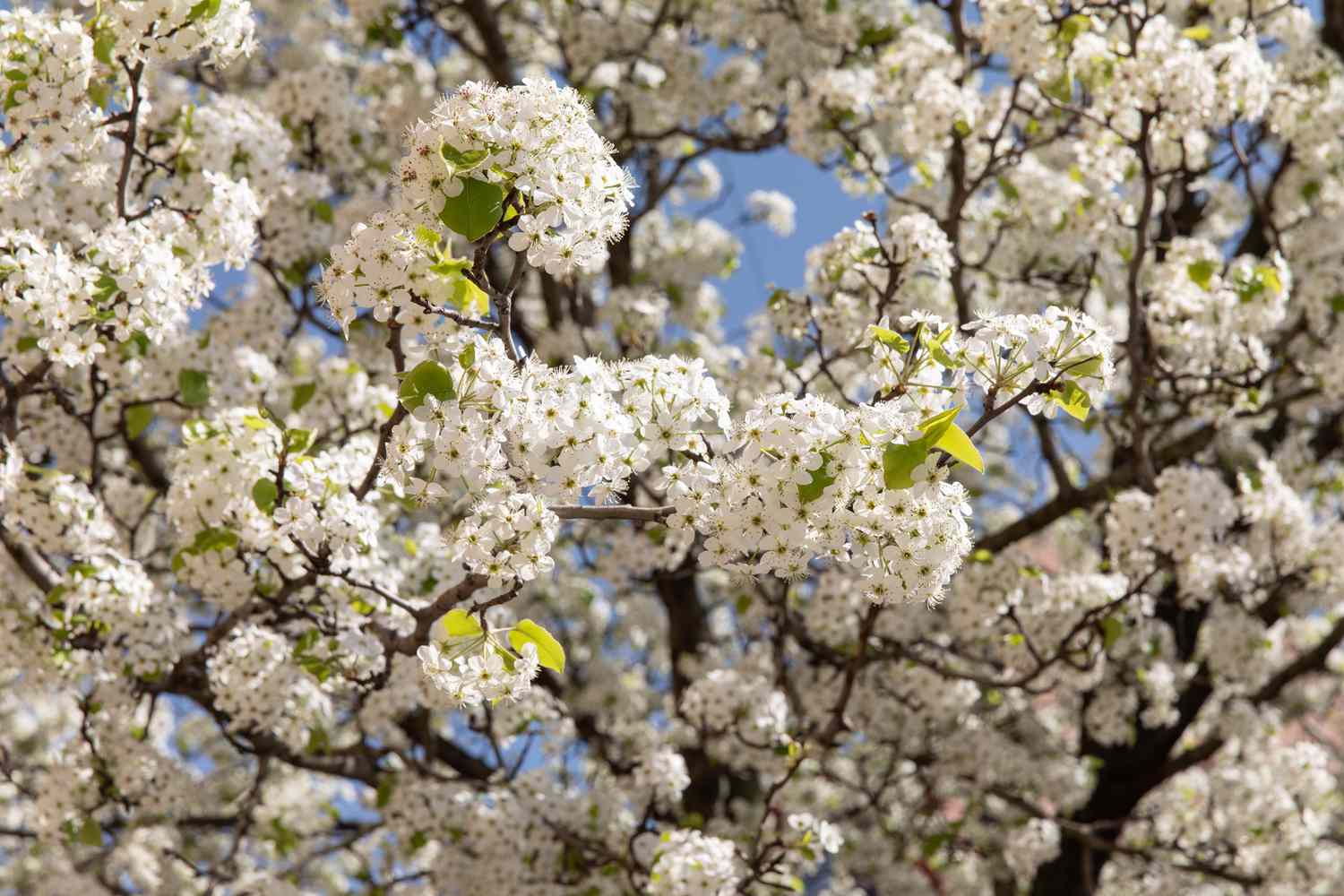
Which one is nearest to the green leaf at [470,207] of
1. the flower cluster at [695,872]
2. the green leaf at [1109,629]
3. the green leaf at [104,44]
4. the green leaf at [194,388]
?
the green leaf at [104,44]

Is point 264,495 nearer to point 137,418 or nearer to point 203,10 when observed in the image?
point 203,10

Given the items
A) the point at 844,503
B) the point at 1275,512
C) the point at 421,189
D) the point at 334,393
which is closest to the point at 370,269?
the point at 421,189

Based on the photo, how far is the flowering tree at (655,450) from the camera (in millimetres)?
3760

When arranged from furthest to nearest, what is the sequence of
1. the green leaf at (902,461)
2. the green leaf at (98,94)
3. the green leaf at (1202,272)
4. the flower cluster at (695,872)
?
1. the green leaf at (1202,272)
2. the flower cluster at (695,872)
3. the green leaf at (98,94)
4. the green leaf at (902,461)

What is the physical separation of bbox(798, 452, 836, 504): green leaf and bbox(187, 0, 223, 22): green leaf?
3316mm

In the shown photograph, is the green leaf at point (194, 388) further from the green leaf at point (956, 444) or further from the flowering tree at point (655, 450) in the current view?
the green leaf at point (956, 444)

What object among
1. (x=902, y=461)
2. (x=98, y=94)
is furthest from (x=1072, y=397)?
Answer: (x=98, y=94)

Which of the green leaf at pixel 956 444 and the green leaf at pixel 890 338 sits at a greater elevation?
the green leaf at pixel 890 338

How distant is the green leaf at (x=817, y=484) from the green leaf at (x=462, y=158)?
1293mm

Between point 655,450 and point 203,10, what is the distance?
290 centimetres

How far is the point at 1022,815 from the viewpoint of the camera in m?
10.5

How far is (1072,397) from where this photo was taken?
374 centimetres

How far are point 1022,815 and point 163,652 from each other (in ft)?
23.3

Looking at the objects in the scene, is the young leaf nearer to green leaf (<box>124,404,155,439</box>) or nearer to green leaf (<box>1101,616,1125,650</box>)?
green leaf (<box>1101,616,1125,650</box>)
